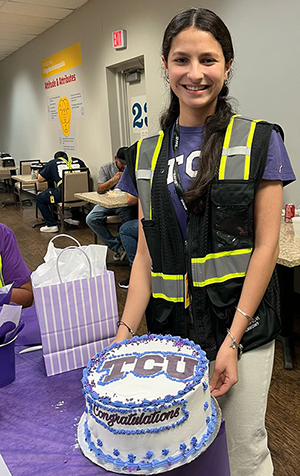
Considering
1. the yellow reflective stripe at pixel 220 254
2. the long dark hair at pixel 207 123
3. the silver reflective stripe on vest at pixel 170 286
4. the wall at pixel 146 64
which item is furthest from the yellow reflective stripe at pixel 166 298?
the wall at pixel 146 64

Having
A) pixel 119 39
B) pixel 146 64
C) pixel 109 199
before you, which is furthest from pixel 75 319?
pixel 119 39

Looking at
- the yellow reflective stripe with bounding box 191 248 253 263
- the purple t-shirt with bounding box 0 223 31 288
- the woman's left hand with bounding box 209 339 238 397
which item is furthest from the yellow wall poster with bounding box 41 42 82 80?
the woman's left hand with bounding box 209 339 238 397

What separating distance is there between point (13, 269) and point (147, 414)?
1186 mm

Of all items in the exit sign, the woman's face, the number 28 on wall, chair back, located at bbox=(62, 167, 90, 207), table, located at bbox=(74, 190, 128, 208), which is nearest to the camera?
the woman's face

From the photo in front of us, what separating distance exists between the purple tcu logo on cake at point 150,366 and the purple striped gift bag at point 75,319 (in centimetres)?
30

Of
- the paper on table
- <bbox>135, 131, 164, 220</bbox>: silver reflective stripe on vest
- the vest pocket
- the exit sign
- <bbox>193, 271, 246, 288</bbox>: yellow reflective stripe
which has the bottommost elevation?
the paper on table

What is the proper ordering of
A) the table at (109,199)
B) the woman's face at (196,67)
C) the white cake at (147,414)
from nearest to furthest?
the white cake at (147,414), the woman's face at (196,67), the table at (109,199)

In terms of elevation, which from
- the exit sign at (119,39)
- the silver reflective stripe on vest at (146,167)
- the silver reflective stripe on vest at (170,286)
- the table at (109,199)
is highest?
the exit sign at (119,39)

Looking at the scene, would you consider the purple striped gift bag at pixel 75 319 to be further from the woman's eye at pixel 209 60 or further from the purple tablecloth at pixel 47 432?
the woman's eye at pixel 209 60

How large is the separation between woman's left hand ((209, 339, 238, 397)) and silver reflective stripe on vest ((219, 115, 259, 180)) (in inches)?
17.0

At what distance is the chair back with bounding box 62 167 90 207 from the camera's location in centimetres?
618

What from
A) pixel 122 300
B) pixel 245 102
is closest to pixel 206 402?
pixel 122 300

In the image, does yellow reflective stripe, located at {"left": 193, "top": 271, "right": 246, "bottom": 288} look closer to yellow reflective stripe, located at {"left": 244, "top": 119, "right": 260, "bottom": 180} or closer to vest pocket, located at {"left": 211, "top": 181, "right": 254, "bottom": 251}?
vest pocket, located at {"left": 211, "top": 181, "right": 254, "bottom": 251}

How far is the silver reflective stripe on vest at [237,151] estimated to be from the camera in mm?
1065
